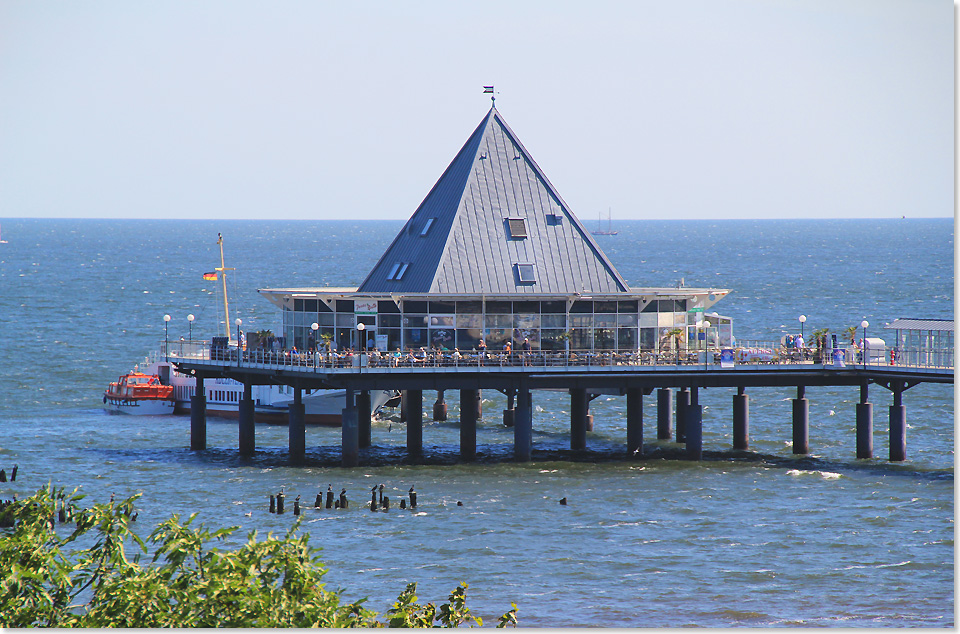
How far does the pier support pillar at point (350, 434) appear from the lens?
6694 cm

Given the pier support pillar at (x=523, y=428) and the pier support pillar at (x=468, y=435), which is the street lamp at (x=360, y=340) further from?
the pier support pillar at (x=523, y=428)

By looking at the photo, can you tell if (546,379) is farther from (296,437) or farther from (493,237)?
(296,437)

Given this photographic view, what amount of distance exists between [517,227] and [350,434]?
583 inches

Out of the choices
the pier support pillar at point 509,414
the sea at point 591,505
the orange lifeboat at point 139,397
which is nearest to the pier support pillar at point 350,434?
the sea at point 591,505

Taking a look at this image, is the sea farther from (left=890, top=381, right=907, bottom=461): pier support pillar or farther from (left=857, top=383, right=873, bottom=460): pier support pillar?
(left=857, top=383, right=873, bottom=460): pier support pillar

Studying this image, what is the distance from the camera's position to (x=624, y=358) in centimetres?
6825

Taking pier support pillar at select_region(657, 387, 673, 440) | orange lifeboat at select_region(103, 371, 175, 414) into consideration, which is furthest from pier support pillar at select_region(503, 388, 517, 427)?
orange lifeboat at select_region(103, 371, 175, 414)

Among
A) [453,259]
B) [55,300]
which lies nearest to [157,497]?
[453,259]

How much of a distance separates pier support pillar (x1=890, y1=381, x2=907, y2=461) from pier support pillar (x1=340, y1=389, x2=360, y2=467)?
1021 inches

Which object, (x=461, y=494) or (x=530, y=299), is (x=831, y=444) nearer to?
(x=530, y=299)

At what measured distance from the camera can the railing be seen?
6706 centimetres

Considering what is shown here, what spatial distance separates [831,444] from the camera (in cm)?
7731

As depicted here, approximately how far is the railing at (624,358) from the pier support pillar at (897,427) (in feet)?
5.29

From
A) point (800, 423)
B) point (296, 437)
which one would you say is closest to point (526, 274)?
point (296, 437)
